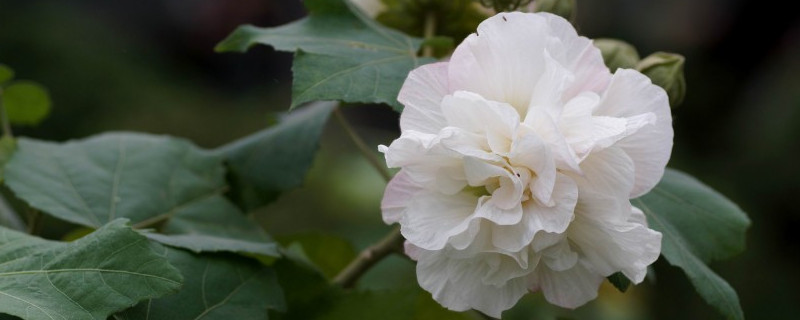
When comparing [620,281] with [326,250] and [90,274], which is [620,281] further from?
[326,250]

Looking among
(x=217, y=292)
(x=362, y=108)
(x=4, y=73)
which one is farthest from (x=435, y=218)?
(x=362, y=108)

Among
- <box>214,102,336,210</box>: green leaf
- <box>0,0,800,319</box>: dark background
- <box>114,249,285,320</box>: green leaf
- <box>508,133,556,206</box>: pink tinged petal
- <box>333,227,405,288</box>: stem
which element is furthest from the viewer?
<box>0,0,800,319</box>: dark background

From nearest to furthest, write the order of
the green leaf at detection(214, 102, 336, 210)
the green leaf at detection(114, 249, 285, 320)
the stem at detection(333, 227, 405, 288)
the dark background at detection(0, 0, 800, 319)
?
the green leaf at detection(114, 249, 285, 320) → the stem at detection(333, 227, 405, 288) → the green leaf at detection(214, 102, 336, 210) → the dark background at detection(0, 0, 800, 319)

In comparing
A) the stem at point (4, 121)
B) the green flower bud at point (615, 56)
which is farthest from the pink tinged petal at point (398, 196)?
the stem at point (4, 121)

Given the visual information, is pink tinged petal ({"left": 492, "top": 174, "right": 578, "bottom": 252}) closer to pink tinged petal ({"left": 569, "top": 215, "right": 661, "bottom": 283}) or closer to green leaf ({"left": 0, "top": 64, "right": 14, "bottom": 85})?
pink tinged petal ({"left": 569, "top": 215, "right": 661, "bottom": 283})

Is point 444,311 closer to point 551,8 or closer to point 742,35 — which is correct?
point 551,8

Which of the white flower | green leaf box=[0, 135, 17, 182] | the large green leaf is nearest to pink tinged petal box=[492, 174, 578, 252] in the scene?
the white flower

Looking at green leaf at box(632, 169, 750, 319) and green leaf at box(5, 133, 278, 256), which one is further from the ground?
green leaf at box(632, 169, 750, 319)

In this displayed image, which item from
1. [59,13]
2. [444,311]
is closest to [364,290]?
[444,311]

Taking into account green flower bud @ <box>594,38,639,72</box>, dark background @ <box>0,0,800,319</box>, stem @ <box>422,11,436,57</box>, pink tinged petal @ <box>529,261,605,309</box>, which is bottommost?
dark background @ <box>0,0,800,319</box>

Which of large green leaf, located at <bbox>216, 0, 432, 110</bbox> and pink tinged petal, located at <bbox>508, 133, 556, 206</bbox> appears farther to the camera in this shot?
large green leaf, located at <bbox>216, 0, 432, 110</bbox>
